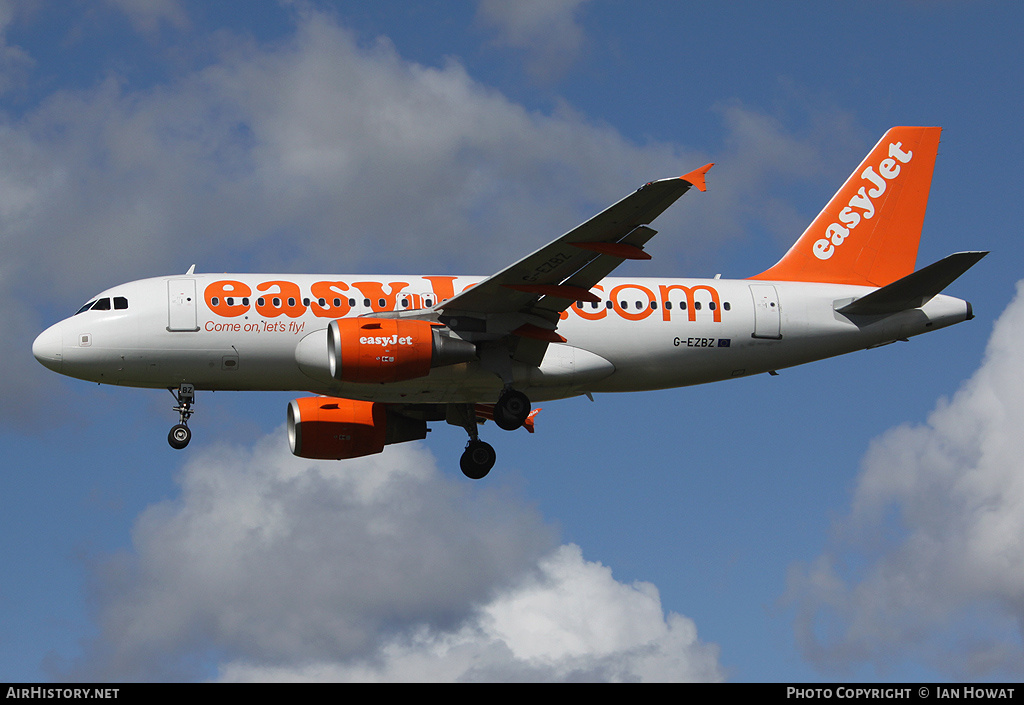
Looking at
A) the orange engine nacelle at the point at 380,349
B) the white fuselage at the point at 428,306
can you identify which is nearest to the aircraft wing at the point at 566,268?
the orange engine nacelle at the point at 380,349

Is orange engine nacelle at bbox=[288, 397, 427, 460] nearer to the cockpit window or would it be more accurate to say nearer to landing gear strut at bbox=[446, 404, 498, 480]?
landing gear strut at bbox=[446, 404, 498, 480]

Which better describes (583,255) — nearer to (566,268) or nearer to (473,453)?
(566,268)

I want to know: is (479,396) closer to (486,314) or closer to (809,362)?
(486,314)

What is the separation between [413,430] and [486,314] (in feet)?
23.3

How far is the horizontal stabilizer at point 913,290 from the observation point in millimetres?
36156

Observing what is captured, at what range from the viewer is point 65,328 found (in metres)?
35.5

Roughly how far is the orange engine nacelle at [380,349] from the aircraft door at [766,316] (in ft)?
32.5

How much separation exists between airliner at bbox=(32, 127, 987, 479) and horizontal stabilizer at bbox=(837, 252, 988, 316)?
57mm

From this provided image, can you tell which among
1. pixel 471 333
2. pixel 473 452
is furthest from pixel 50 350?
pixel 473 452

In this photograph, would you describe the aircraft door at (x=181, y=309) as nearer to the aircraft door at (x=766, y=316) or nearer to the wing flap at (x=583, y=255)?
the wing flap at (x=583, y=255)

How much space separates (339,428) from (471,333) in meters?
7.04

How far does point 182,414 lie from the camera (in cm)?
3600
